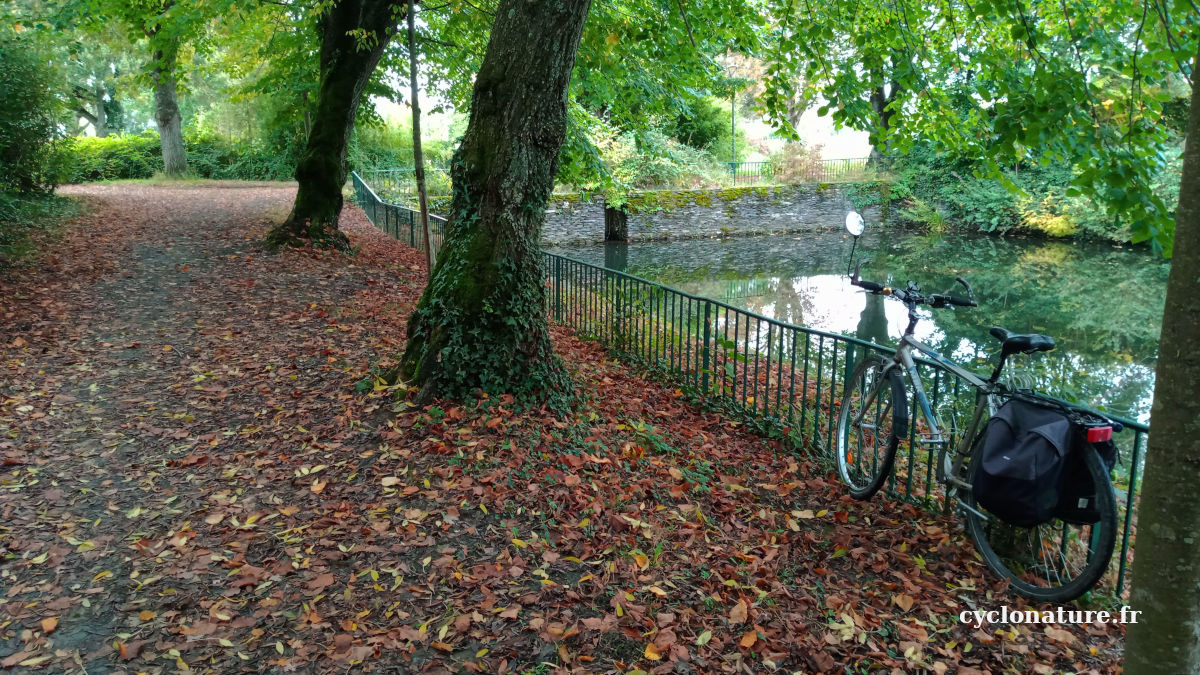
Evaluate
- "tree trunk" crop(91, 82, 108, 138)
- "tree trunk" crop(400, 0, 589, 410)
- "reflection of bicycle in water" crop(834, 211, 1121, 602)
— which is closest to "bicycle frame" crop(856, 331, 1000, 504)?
"reflection of bicycle in water" crop(834, 211, 1121, 602)

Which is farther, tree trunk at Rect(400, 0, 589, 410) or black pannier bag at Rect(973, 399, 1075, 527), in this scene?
tree trunk at Rect(400, 0, 589, 410)

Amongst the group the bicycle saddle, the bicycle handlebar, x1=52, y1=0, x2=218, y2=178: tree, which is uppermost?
x1=52, y1=0, x2=218, y2=178: tree

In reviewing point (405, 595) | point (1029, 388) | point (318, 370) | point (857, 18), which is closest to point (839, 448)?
point (1029, 388)

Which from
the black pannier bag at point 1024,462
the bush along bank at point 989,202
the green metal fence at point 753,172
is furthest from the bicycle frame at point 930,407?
the green metal fence at point 753,172

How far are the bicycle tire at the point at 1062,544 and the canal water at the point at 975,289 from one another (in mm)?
2766

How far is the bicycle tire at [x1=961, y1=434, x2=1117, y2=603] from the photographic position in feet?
9.74

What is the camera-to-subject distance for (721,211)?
28.6m

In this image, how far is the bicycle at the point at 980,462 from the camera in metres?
3.04

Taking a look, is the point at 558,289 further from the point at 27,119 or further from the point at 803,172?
the point at 803,172

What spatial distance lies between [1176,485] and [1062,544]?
1840mm

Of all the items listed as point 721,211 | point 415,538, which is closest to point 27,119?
point 415,538

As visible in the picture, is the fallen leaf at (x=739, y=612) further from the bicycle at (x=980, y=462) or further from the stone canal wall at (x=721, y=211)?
the stone canal wall at (x=721, y=211)

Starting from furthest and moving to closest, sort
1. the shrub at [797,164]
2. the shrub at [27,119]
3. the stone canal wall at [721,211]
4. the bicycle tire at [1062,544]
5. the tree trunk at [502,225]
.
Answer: the shrub at [797,164]
the stone canal wall at [721,211]
the shrub at [27,119]
the tree trunk at [502,225]
the bicycle tire at [1062,544]

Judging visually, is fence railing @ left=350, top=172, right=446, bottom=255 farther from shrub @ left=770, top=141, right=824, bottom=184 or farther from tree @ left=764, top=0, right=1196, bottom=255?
shrub @ left=770, top=141, right=824, bottom=184
